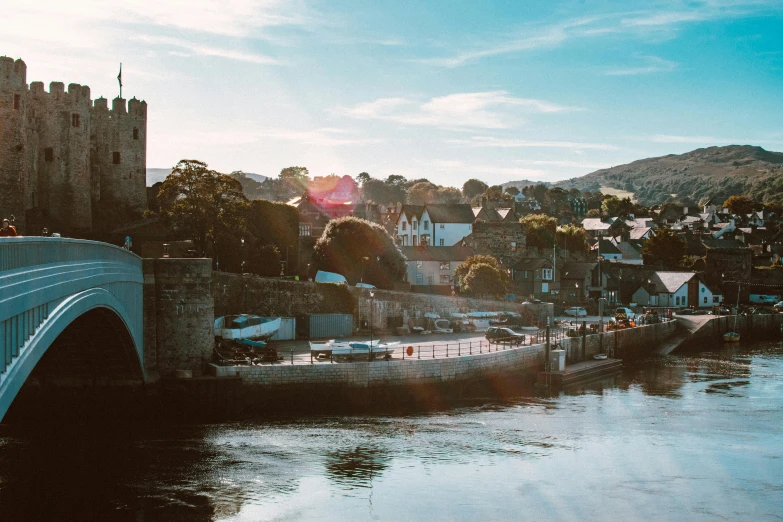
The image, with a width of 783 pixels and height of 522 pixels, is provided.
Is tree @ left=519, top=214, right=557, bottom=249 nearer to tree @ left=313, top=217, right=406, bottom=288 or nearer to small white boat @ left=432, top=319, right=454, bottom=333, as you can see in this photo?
tree @ left=313, top=217, right=406, bottom=288

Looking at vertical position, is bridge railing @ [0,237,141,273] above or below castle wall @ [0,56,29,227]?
below

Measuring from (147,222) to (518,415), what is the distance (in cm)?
2549

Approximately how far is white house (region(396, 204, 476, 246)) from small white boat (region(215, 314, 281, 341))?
4070 cm

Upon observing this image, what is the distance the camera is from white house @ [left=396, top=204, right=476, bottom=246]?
79250 mm

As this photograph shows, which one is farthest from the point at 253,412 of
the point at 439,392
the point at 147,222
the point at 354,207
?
the point at 354,207

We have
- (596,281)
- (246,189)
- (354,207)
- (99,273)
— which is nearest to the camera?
(99,273)

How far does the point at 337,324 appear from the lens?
43344mm

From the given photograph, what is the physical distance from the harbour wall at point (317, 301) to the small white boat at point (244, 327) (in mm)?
1785

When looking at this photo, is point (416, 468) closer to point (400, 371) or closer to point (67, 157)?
point (400, 371)

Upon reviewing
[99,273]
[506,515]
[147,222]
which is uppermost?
[147,222]

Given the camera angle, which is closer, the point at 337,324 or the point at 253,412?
the point at 253,412

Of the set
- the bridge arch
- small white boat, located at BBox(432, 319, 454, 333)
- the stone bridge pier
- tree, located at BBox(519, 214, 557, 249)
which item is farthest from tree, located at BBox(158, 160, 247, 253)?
tree, located at BBox(519, 214, 557, 249)

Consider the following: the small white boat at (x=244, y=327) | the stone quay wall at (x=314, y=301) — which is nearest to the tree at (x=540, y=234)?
the stone quay wall at (x=314, y=301)

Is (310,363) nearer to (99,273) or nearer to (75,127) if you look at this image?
(99,273)
